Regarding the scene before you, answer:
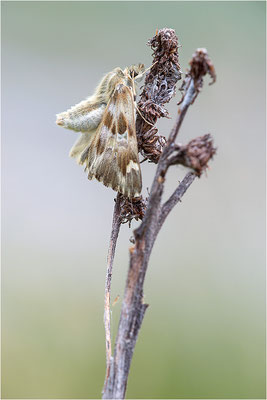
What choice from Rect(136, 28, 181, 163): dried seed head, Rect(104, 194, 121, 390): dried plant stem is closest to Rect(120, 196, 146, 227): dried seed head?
Rect(104, 194, 121, 390): dried plant stem

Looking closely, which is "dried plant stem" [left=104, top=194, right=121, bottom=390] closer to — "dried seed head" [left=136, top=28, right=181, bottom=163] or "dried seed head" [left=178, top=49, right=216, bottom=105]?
"dried seed head" [left=136, top=28, right=181, bottom=163]

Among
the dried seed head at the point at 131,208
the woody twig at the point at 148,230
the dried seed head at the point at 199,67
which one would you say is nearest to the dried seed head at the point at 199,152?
the woody twig at the point at 148,230

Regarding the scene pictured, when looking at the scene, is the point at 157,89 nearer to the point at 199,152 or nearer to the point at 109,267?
the point at 199,152

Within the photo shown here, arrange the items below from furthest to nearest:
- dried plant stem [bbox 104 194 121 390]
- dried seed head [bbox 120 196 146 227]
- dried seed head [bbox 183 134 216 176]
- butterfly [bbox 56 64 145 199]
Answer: butterfly [bbox 56 64 145 199] < dried seed head [bbox 120 196 146 227] < dried plant stem [bbox 104 194 121 390] < dried seed head [bbox 183 134 216 176]

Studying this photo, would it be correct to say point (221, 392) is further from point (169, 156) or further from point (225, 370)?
point (169, 156)

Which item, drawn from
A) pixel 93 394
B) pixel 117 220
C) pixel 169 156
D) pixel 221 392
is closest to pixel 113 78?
pixel 117 220

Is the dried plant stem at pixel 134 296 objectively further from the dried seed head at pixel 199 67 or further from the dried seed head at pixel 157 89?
the dried seed head at pixel 157 89

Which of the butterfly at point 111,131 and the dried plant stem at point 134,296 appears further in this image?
the butterfly at point 111,131
